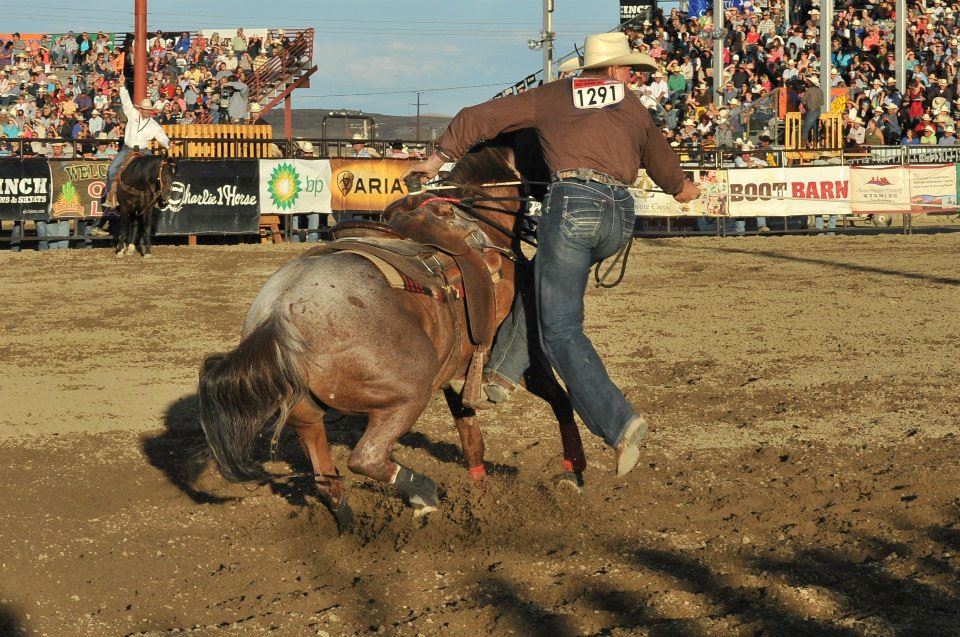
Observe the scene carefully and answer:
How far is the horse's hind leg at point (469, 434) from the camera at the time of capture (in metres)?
5.86

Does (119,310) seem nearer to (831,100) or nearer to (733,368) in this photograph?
(733,368)

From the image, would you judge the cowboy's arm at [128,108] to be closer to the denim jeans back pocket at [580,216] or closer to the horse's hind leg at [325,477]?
the horse's hind leg at [325,477]

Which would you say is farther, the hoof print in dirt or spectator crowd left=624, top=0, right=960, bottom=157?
spectator crowd left=624, top=0, right=960, bottom=157

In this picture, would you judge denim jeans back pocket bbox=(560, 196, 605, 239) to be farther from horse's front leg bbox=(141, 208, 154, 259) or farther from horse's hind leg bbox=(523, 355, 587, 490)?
horse's front leg bbox=(141, 208, 154, 259)

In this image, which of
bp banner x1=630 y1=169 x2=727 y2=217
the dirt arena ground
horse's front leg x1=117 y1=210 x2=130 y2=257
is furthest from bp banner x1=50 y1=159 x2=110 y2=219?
bp banner x1=630 y1=169 x2=727 y2=217

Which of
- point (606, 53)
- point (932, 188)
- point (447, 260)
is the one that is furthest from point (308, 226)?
point (606, 53)

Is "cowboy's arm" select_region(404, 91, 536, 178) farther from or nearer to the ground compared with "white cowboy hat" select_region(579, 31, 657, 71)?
nearer to the ground

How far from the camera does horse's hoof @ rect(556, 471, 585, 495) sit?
18.5ft

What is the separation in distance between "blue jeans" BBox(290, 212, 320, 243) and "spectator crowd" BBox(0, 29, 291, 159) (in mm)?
7082

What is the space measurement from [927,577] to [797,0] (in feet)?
96.4

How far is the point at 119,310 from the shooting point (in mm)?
12047

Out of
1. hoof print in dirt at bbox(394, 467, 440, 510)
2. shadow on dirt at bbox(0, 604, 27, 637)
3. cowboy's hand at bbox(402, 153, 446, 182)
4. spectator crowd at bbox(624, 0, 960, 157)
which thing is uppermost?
spectator crowd at bbox(624, 0, 960, 157)

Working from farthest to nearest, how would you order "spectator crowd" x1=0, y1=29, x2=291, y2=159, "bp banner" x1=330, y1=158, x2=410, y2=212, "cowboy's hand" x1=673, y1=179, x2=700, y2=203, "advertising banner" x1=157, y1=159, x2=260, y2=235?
"spectator crowd" x1=0, y1=29, x2=291, y2=159 < "bp banner" x1=330, y1=158, x2=410, y2=212 < "advertising banner" x1=157, y1=159, x2=260, y2=235 < "cowboy's hand" x1=673, y1=179, x2=700, y2=203

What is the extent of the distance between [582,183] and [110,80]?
2924cm
